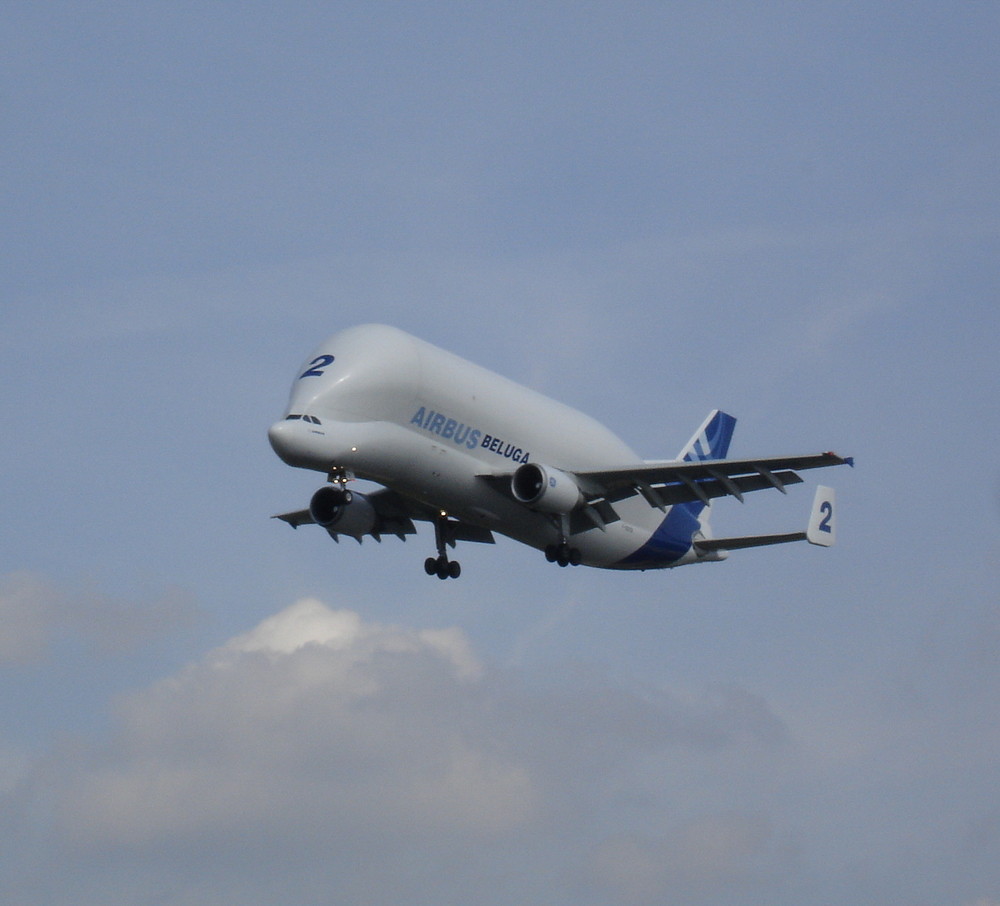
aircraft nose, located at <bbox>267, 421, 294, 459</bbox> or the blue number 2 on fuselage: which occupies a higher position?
the blue number 2 on fuselage

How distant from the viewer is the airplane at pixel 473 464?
145ft

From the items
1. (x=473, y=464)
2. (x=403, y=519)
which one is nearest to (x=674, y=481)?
(x=473, y=464)

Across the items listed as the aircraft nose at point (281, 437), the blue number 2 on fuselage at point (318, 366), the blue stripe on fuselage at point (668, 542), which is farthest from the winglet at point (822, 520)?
the aircraft nose at point (281, 437)

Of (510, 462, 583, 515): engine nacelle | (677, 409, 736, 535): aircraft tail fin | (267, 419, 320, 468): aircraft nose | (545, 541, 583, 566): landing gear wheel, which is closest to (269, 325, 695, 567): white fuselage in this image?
(267, 419, 320, 468): aircraft nose

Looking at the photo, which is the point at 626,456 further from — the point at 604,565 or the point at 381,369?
the point at 381,369

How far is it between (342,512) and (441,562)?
3.23m

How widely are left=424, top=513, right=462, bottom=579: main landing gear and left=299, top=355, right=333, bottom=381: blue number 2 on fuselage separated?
7472mm

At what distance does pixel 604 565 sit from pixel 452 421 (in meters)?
8.24

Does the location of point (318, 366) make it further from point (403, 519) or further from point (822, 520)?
point (822, 520)

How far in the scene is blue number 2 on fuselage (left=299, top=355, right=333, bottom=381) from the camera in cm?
4472

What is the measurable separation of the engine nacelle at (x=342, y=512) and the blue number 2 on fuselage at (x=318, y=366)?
3.27 metres

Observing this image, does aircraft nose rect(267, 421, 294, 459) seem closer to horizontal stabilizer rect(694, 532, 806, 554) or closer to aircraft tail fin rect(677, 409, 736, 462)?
horizontal stabilizer rect(694, 532, 806, 554)

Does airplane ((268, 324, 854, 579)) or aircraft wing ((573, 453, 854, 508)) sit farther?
aircraft wing ((573, 453, 854, 508))

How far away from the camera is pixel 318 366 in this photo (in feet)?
147
